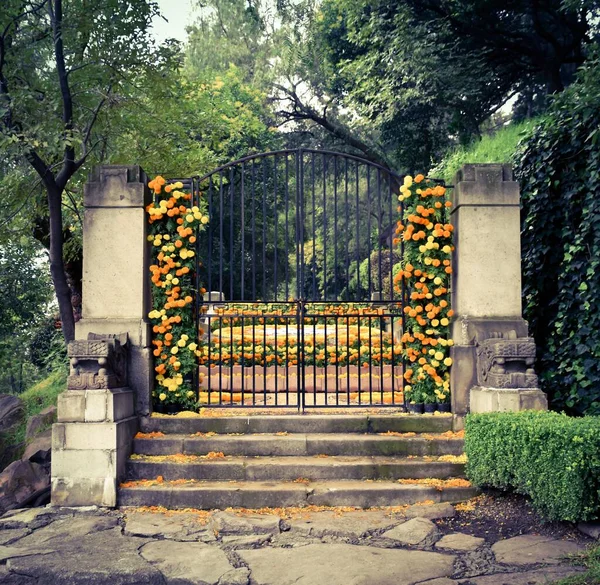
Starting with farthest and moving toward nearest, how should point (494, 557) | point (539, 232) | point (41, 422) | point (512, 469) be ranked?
point (41, 422) < point (539, 232) < point (512, 469) < point (494, 557)

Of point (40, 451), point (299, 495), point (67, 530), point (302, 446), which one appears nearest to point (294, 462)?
point (302, 446)

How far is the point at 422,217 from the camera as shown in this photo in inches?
290

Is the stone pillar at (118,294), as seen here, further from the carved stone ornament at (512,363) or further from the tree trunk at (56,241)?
the carved stone ornament at (512,363)

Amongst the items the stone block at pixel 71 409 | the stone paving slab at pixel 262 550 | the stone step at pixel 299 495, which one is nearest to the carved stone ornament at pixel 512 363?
the stone step at pixel 299 495

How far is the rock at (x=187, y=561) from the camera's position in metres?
4.34

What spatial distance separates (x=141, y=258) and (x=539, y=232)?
15.8 feet

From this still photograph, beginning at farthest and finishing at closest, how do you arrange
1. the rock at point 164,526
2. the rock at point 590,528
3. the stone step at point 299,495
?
the stone step at point 299,495 < the rock at point 164,526 < the rock at point 590,528

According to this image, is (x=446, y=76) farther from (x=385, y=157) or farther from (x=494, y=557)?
(x=494, y=557)

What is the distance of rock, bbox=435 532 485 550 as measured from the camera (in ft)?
16.1

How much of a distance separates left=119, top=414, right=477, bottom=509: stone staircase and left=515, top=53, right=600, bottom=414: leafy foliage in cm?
159

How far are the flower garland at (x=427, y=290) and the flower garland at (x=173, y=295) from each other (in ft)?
7.77

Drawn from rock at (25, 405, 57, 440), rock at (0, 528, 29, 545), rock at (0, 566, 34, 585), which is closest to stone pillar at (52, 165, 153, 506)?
rock at (0, 528, 29, 545)

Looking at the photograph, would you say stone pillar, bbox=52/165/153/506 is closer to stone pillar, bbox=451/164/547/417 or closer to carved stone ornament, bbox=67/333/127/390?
carved stone ornament, bbox=67/333/127/390

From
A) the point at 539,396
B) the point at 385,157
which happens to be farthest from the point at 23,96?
the point at 385,157
